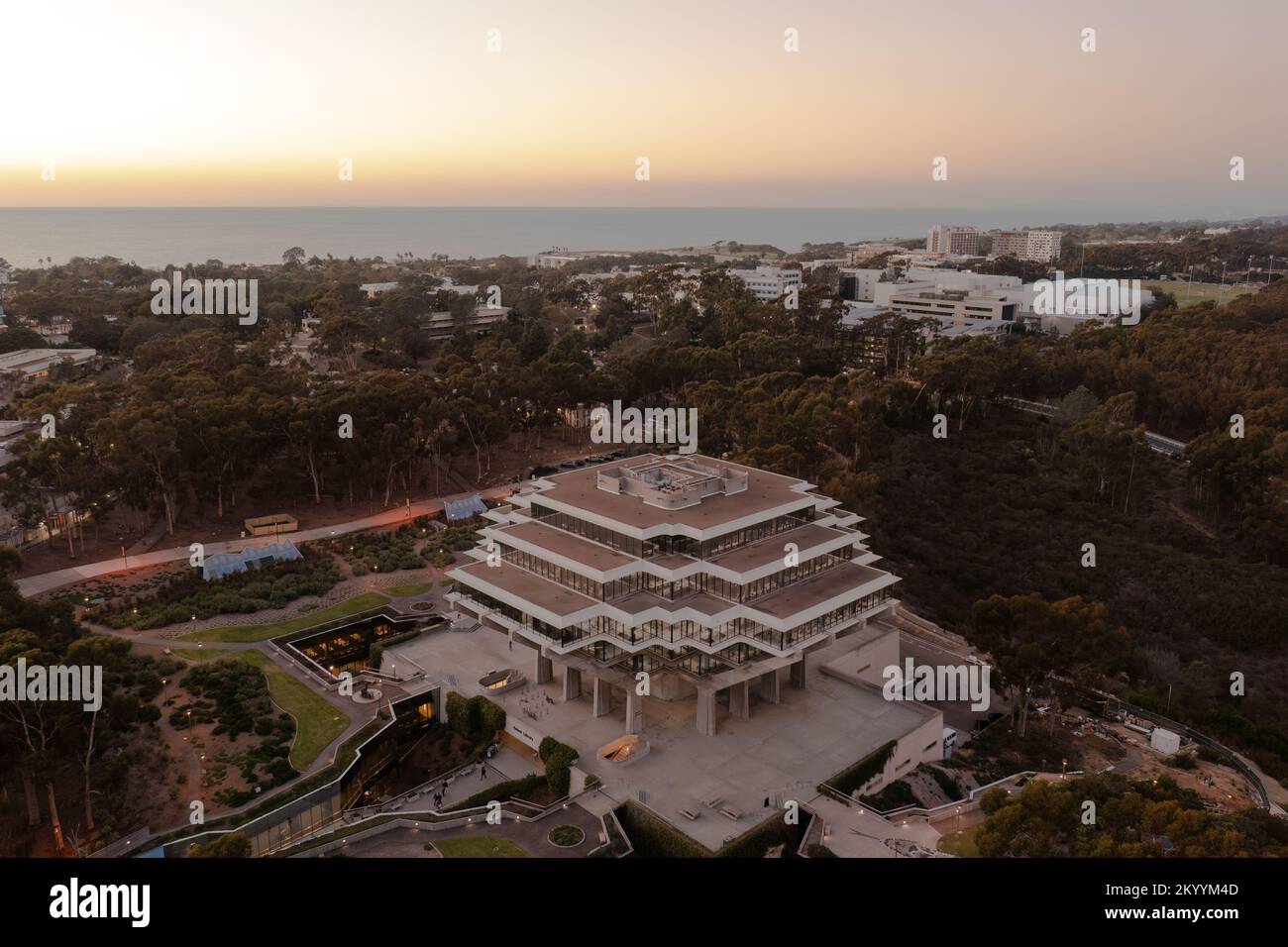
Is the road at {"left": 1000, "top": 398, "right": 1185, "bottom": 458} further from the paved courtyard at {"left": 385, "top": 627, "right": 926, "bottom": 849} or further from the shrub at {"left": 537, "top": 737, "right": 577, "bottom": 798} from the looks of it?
the shrub at {"left": 537, "top": 737, "right": 577, "bottom": 798}

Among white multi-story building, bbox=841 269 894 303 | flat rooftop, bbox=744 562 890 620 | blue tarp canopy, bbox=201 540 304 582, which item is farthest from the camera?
white multi-story building, bbox=841 269 894 303

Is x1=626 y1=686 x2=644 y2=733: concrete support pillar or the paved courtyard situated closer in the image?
the paved courtyard

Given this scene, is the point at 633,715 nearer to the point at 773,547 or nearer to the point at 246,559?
the point at 773,547

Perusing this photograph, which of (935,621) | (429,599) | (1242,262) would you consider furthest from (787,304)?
(1242,262)

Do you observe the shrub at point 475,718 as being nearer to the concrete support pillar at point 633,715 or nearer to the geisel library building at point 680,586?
the geisel library building at point 680,586

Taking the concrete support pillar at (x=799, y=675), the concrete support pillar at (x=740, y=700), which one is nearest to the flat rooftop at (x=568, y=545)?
the concrete support pillar at (x=740, y=700)

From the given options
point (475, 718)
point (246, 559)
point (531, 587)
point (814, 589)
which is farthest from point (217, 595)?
point (814, 589)

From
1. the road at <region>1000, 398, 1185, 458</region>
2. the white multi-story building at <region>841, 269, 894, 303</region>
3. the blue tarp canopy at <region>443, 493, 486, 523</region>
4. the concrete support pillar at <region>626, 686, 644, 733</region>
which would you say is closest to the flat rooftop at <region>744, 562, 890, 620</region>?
the concrete support pillar at <region>626, 686, 644, 733</region>

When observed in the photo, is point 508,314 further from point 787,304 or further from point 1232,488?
point 1232,488
